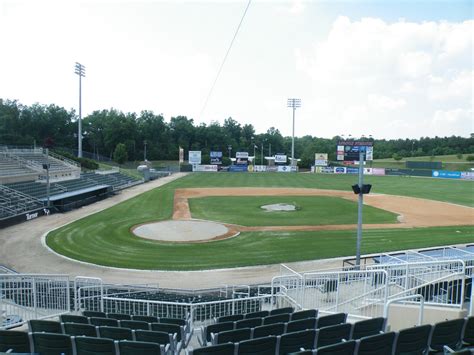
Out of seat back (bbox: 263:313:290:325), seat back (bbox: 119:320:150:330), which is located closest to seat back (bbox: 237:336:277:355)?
seat back (bbox: 263:313:290:325)

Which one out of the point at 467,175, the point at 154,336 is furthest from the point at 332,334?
the point at 467,175

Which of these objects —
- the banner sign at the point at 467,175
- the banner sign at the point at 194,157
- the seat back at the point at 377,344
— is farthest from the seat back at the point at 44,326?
the banner sign at the point at 467,175

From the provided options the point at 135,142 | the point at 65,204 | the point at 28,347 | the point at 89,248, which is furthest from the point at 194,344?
the point at 135,142

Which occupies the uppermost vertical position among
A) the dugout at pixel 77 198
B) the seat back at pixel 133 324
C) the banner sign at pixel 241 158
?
the banner sign at pixel 241 158

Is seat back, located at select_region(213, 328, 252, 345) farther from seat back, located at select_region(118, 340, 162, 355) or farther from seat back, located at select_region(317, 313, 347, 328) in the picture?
seat back, located at select_region(317, 313, 347, 328)

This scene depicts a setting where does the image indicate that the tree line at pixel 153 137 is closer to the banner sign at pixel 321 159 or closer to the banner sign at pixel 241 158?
the banner sign at pixel 321 159

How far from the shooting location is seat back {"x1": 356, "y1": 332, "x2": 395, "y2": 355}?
566 centimetres

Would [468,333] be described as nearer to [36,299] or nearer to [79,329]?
[79,329]

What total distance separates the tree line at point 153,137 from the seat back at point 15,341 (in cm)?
9099

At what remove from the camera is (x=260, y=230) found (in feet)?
90.0

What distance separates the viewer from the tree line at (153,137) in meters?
98.6

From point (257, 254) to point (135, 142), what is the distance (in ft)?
338

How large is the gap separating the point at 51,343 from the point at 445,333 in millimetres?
6676

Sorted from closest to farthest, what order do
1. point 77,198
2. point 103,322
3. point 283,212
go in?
point 103,322, point 283,212, point 77,198
